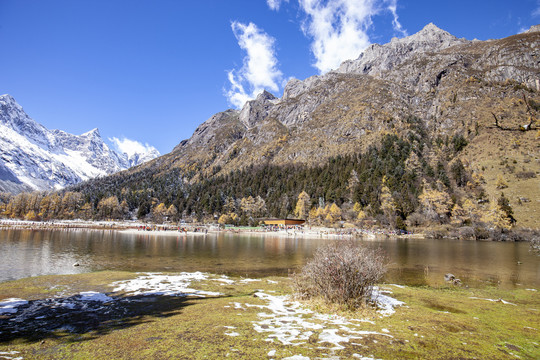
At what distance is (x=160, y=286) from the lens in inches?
566

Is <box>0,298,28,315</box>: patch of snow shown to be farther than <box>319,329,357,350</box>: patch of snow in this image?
Yes

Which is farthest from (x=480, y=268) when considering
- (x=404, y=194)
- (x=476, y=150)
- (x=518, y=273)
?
(x=476, y=150)

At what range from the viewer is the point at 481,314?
1015 centimetres

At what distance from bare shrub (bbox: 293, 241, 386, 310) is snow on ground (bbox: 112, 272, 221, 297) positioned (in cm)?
538

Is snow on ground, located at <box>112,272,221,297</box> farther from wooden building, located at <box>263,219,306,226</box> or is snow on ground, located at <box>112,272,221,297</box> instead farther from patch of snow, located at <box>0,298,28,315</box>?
wooden building, located at <box>263,219,306,226</box>

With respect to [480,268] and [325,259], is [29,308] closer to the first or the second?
[325,259]

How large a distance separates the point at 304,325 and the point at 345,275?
2880 millimetres

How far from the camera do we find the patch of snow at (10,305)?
30.2ft

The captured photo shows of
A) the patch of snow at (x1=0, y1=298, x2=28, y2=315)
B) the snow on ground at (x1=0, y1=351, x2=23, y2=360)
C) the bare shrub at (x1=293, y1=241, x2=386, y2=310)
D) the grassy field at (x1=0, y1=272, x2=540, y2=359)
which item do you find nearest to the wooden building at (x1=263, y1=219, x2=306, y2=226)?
the grassy field at (x1=0, y1=272, x2=540, y2=359)

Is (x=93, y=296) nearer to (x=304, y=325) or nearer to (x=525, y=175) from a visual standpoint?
(x=304, y=325)

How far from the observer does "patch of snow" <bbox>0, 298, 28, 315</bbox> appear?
9205 millimetres

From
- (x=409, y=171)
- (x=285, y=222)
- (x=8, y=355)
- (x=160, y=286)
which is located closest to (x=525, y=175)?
(x=409, y=171)

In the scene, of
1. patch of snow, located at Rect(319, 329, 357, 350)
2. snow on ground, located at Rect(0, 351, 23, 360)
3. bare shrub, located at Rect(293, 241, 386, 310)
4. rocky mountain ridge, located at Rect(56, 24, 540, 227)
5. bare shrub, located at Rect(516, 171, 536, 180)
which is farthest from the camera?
rocky mountain ridge, located at Rect(56, 24, 540, 227)

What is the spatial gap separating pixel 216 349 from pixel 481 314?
9995mm
